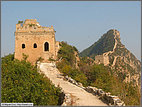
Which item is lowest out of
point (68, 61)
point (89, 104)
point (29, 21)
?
point (89, 104)

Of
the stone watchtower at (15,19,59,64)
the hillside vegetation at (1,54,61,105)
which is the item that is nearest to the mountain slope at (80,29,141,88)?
the stone watchtower at (15,19,59,64)

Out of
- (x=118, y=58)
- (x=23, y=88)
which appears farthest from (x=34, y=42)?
(x=118, y=58)

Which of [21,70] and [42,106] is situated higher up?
[21,70]

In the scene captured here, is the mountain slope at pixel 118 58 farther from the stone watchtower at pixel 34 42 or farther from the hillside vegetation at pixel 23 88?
the hillside vegetation at pixel 23 88

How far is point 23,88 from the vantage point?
852 centimetres

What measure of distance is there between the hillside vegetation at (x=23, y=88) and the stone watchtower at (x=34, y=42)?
1003cm

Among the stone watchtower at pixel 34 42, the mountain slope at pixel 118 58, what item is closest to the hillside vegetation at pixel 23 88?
the stone watchtower at pixel 34 42

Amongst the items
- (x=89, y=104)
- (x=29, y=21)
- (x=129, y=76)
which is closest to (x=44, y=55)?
(x=29, y=21)

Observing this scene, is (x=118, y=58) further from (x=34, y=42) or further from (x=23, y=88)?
(x=23, y=88)

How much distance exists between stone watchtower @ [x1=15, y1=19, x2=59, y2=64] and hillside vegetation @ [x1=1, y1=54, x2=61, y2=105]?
32.9ft

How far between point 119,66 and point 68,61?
825 inches

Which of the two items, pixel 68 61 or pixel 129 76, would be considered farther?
pixel 129 76

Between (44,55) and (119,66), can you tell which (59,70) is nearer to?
(44,55)

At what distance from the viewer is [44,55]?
20500mm
